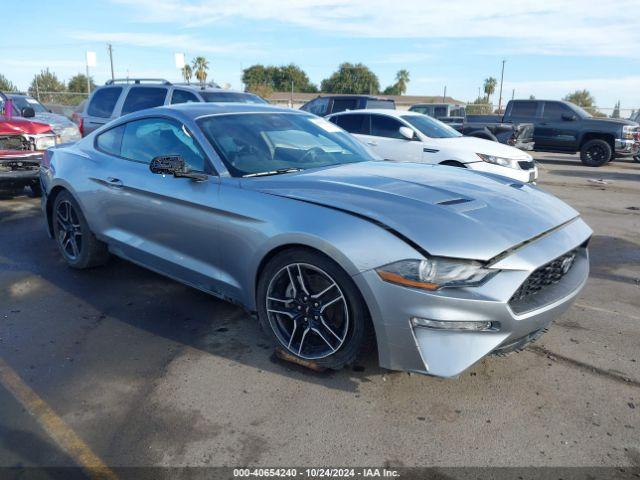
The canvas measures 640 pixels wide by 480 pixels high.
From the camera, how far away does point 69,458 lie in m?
2.52

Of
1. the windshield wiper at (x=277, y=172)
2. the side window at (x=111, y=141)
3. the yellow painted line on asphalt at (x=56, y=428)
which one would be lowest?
the yellow painted line on asphalt at (x=56, y=428)

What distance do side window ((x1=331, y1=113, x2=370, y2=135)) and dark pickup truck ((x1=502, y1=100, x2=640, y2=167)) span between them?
859 centimetres

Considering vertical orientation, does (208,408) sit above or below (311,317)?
below

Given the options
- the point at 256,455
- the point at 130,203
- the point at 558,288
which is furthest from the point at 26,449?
the point at 558,288

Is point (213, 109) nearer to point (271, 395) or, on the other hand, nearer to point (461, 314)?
point (271, 395)

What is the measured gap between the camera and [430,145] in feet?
29.0

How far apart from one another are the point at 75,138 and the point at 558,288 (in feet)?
Result: 29.6

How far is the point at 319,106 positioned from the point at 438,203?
12916 mm

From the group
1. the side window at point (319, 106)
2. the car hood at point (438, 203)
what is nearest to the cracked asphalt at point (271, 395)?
the car hood at point (438, 203)

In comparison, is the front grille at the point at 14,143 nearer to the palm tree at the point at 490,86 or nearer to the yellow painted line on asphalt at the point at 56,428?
the yellow painted line on asphalt at the point at 56,428

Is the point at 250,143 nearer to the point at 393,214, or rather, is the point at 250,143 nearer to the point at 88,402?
the point at 393,214

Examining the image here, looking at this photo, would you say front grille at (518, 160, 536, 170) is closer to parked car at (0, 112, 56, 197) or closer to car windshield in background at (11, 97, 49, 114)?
parked car at (0, 112, 56, 197)

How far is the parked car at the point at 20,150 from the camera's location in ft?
26.1

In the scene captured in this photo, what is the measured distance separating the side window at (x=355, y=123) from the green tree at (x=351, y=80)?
8453 centimetres
